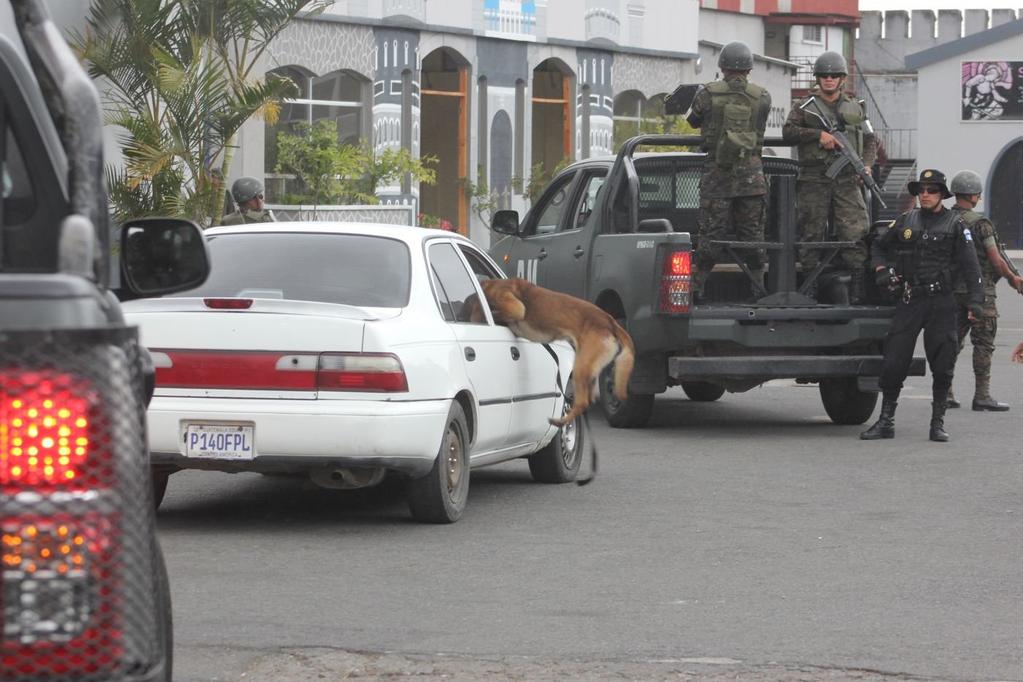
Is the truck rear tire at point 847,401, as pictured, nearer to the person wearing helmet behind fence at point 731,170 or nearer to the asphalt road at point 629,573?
the person wearing helmet behind fence at point 731,170

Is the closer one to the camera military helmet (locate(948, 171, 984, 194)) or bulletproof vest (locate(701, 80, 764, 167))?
bulletproof vest (locate(701, 80, 764, 167))

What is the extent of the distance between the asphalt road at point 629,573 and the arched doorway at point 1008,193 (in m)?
44.1

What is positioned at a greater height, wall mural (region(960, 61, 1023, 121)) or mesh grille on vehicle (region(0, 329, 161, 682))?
wall mural (region(960, 61, 1023, 121))

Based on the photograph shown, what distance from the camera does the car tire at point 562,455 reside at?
11.2m

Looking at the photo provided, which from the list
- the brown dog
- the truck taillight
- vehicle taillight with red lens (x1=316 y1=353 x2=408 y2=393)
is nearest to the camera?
vehicle taillight with red lens (x1=316 y1=353 x2=408 y2=393)

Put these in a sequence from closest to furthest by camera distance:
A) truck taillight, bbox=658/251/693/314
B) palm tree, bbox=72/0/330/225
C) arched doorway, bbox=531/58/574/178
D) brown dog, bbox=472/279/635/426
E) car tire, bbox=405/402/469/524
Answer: car tire, bbox=405/402/469/524, brown dog, bbox=472/279/635/426, truck taillight, bbox=658/251/693/314, palm tree, bbox=72/0/330/225, arched doorway, bbox=531/58/574/178

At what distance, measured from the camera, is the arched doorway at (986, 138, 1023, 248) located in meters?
55.2

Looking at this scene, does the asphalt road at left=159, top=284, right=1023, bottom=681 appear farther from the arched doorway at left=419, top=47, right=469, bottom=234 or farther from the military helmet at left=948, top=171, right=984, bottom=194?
the arched doorway at left=419, top=47, right=469, bottom=234

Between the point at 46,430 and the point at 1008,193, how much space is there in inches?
2148

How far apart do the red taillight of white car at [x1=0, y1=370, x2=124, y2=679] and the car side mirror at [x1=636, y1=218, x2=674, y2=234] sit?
10.9 metres

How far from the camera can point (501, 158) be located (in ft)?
114

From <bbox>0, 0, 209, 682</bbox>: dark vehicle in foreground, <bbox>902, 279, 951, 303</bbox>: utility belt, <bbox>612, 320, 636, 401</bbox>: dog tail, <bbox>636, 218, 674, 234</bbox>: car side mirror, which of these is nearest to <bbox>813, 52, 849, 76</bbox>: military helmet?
<bbox>636, 218, 674, 234</bbox>: car side mirror

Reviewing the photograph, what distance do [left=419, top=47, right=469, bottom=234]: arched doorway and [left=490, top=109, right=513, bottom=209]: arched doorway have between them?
821 mm

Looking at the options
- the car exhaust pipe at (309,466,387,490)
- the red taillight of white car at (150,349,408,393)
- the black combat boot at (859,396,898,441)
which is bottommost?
the black combat boot at (859,396,898,441)
